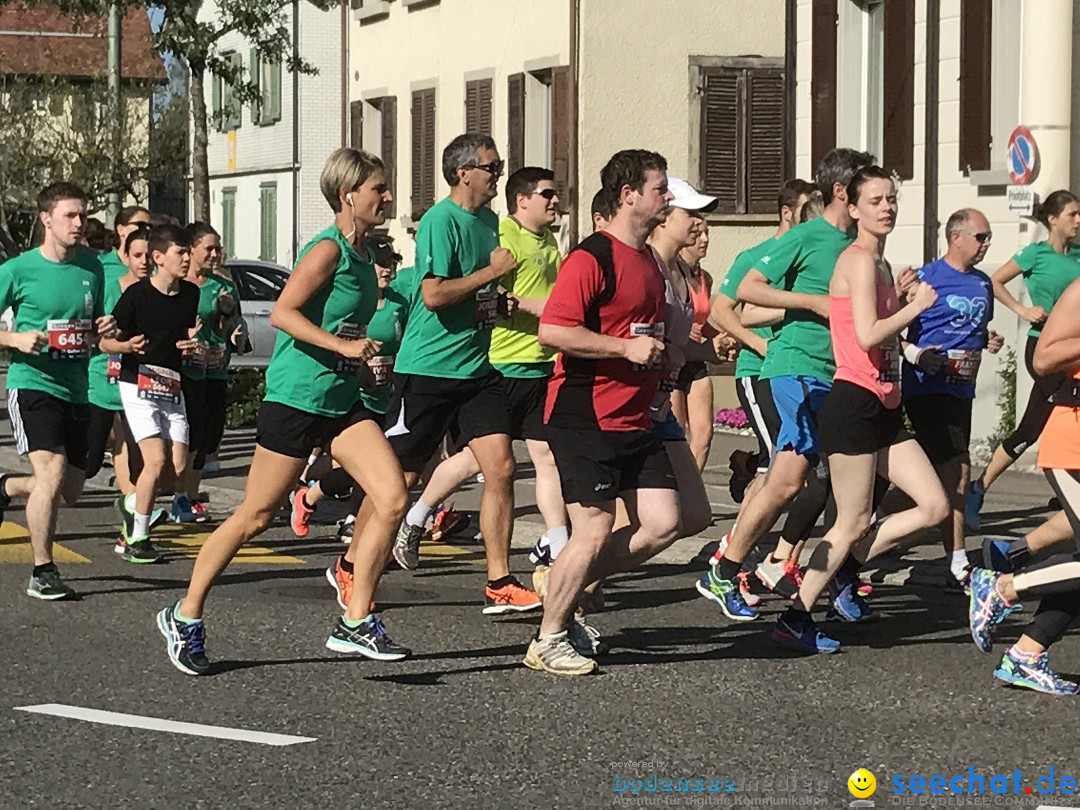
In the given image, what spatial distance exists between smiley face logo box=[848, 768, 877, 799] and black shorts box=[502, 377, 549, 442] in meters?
4.42

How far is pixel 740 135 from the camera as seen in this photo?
97.1 ft

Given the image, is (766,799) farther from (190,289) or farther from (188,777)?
(190,289)

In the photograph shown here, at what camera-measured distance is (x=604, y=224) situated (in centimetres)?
949

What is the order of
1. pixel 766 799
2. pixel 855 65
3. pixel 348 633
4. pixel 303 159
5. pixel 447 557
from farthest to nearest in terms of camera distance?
pixel 303 159 < pixel 855 65 < pixel 447 557 < pixel 348 633 < pixel 766 799

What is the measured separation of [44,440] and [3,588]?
2.60ft

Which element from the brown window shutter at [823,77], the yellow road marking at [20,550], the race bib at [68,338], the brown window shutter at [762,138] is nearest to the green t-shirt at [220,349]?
the yellow road marking at [20,550]

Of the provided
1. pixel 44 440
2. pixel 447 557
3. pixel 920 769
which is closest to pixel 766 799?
pixel 920 769

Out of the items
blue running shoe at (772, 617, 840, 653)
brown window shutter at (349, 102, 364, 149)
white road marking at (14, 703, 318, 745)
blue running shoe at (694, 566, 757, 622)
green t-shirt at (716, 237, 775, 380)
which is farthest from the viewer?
brown window shutter at (349, 102, 364, 149)

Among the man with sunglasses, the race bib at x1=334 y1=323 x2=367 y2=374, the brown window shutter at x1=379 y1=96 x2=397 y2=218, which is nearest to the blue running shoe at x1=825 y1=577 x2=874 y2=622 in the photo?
the man with sunglasses

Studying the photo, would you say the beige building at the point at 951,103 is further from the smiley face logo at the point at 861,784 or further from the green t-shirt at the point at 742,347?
the smiley face logo at the point at 861,784

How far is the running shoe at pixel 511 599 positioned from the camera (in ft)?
35.6

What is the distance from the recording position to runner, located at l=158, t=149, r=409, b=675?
9.26 metres

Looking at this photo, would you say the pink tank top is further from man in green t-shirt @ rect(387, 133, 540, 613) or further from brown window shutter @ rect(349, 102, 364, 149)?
brown window shutter @ rect(349, 102, 364, 149)

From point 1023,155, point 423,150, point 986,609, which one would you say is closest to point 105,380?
point 986,609
